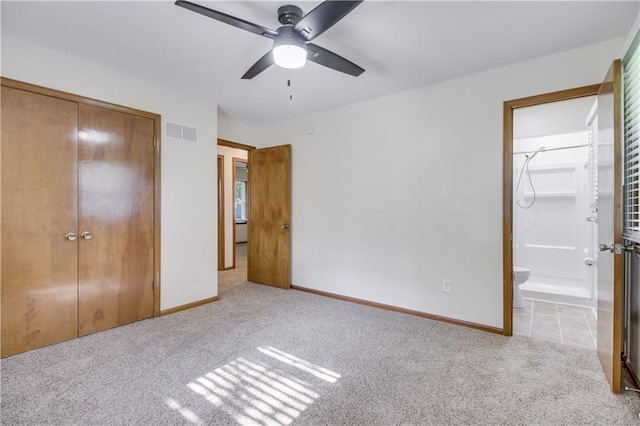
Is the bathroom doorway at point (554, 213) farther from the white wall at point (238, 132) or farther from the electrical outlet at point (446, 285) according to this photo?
the white wall at point (238, 132)

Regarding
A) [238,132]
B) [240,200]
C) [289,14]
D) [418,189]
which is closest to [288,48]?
[289,14]

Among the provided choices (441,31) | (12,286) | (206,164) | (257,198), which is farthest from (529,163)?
(12,286)

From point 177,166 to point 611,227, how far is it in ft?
12.4

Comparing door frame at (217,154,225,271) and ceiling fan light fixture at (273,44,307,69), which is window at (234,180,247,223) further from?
ceiling fan light fixture at (273,44,307,69)

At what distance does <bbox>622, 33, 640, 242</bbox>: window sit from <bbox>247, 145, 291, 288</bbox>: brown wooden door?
340 cm

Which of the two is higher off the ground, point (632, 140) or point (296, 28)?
point (296, 28)

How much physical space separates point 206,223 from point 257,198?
1.12 meters

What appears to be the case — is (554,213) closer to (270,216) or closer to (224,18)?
(270,216)

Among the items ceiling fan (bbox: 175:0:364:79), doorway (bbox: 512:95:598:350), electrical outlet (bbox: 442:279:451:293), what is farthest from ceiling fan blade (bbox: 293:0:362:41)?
doorway (bbox: 512:95:598:350)

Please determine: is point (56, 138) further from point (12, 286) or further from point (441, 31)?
point (441, 31)

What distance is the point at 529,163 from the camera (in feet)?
14.6

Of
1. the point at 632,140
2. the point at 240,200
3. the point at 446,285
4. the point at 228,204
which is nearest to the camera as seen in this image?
the point at 632,140

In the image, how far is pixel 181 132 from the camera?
342 cm

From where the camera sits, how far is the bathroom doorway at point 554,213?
3.64 metres
